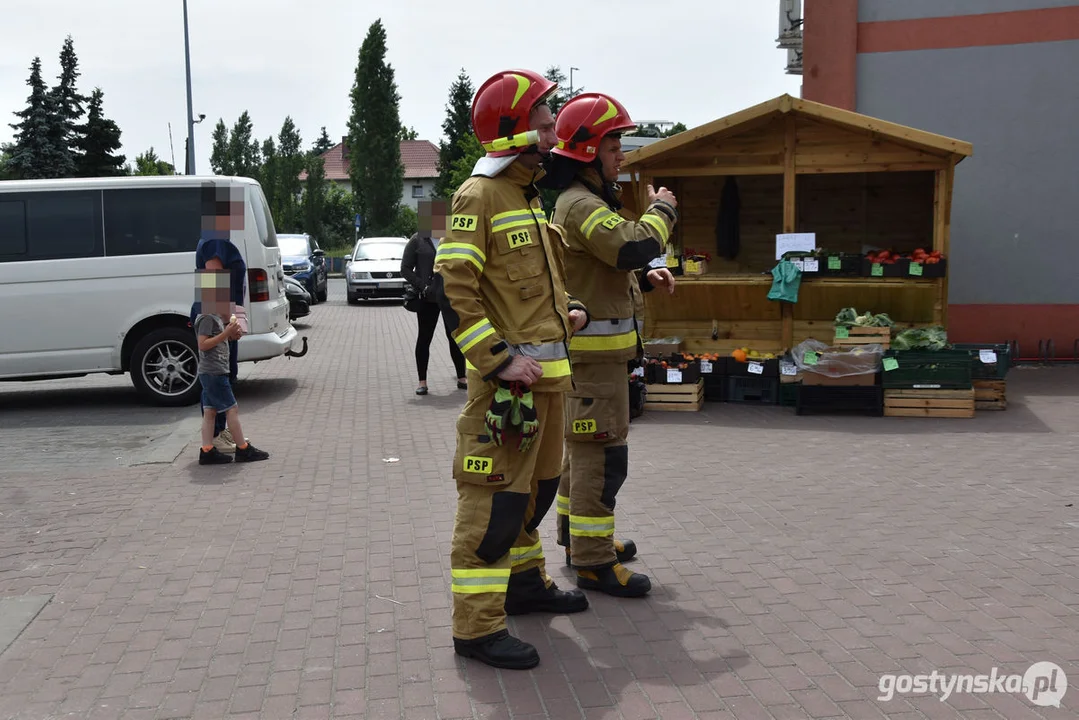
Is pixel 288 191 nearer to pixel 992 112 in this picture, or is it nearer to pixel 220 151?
pixel 220 151

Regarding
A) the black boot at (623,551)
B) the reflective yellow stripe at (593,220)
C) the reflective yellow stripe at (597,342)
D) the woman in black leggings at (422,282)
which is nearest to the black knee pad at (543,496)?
the reflective yellow stripe at (597,342)

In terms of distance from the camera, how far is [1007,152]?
42.7 feet

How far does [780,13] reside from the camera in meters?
18.1

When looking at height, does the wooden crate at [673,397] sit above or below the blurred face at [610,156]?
below

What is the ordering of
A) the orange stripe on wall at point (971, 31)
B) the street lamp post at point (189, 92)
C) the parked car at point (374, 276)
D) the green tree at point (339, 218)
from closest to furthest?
the orange stripe on wall at point (971, 31), the parked car at point (374, 276), the street lamp post at point (189, 92), the green tree at point (339, 218)

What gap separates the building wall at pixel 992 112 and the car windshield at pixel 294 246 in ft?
48.8

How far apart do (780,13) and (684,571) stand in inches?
585

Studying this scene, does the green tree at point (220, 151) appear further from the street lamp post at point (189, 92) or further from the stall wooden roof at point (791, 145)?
the stall wooden roof at point (791, 145)

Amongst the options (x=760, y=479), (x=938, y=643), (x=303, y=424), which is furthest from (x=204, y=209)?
(x=938, y=643)

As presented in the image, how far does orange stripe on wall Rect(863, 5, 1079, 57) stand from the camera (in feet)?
42.2

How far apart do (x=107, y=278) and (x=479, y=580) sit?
7866 millimetres

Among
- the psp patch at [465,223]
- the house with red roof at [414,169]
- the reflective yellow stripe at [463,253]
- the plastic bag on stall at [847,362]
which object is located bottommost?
the plastic bag on stall at [847,362]

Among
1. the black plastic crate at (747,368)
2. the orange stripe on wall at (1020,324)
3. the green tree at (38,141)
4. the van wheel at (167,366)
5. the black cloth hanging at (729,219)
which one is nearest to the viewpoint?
the black plastic crate at (747,368)

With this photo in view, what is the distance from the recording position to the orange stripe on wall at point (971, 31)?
42.2 ft
